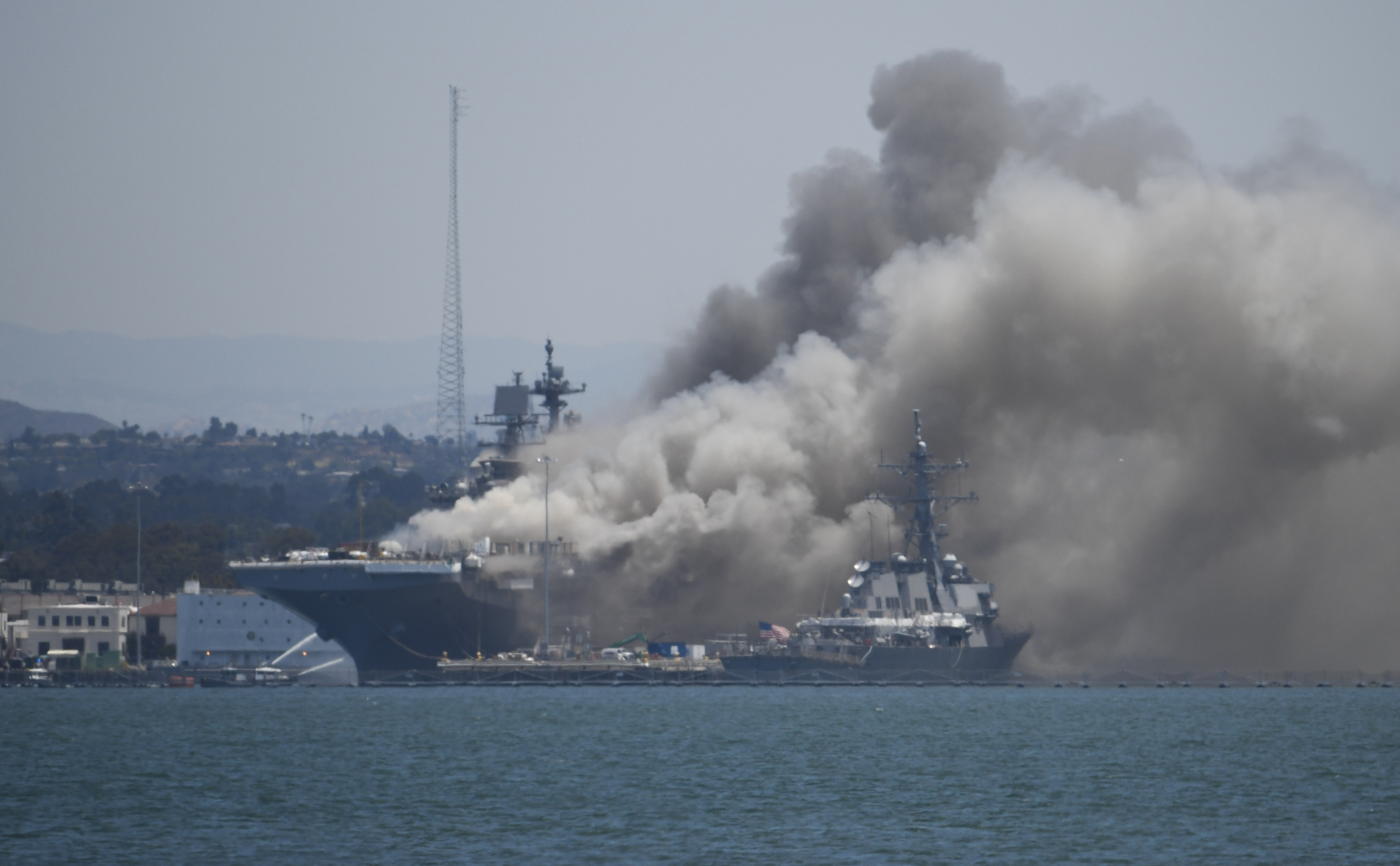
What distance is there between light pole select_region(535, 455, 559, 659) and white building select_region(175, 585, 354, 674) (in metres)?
23.7

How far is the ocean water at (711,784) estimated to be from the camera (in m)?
33.9

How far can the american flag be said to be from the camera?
8588 cm

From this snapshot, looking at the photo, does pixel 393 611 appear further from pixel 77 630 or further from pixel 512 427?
pixel 77 630

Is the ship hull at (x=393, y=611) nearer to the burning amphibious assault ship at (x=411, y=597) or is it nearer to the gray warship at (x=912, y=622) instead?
the burning amphibious assault ship at (x=411, y=597)

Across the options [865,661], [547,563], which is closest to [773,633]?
[865,661]

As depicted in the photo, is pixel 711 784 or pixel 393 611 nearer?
pixel 711 784

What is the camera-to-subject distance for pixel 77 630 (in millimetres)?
118312

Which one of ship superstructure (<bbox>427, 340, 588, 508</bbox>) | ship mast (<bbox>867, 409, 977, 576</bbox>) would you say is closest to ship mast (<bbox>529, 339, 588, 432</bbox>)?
ship superstructure (<bbox>427, 340, 588, 508</bbox>)

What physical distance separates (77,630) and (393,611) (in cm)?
4436

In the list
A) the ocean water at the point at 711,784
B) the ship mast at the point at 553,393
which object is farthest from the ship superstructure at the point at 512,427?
the ocean water at the point at 711,784

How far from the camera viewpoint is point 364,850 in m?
33.5

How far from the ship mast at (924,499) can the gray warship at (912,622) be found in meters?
0.06

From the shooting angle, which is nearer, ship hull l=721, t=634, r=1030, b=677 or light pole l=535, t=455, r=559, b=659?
ship hull l=721, t=634, r=1030, b=677

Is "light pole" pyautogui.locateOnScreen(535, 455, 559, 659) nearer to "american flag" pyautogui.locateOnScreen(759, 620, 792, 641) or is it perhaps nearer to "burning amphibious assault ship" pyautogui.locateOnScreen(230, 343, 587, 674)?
"burning amphibious assault ship" pyautogui.locateOnScreen(230, 343, 587, 674)
